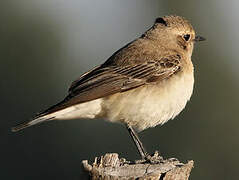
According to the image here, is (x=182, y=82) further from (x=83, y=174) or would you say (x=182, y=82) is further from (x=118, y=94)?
(x=83, y=174)

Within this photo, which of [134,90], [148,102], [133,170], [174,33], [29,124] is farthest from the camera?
[174,33]

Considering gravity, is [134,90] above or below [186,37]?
below

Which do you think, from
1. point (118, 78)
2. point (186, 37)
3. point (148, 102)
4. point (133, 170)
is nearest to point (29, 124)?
point (118, 78)

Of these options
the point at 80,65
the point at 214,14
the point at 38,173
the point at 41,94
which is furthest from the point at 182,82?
the point at 214,14

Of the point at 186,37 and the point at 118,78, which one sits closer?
the point at 118,78

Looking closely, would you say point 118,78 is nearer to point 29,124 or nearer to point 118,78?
point 118,78

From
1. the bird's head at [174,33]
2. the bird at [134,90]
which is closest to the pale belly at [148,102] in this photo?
the bird at [134,90]

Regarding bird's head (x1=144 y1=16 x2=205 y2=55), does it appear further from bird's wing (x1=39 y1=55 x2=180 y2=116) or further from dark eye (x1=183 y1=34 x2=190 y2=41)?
bird's wing (x1=39 y1=55 x2=180 y2=116)
